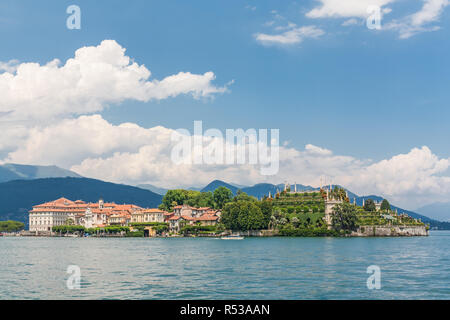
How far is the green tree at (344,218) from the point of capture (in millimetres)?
128875

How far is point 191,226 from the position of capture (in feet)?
510

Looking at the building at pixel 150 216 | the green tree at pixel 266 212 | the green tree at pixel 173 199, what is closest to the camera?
the green tree at pixel 266 212

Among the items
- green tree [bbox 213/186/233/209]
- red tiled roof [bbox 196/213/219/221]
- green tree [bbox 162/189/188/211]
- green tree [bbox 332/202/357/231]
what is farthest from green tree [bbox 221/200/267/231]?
green tree [bbox 162/189/188/211]

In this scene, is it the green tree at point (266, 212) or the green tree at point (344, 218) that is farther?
the green tree at point (266, 212)

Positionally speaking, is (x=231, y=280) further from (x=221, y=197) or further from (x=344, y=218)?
(x=221, y=197)

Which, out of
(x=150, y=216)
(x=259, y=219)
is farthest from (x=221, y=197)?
(x=259, y=219)

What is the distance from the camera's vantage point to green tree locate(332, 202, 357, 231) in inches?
5074

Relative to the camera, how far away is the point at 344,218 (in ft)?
424

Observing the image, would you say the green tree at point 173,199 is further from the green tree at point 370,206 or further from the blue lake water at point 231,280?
the blue lake water at point 231,280

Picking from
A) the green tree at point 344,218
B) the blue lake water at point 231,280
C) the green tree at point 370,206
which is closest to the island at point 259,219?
the green tree at point 344,218

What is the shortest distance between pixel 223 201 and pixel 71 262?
122m
